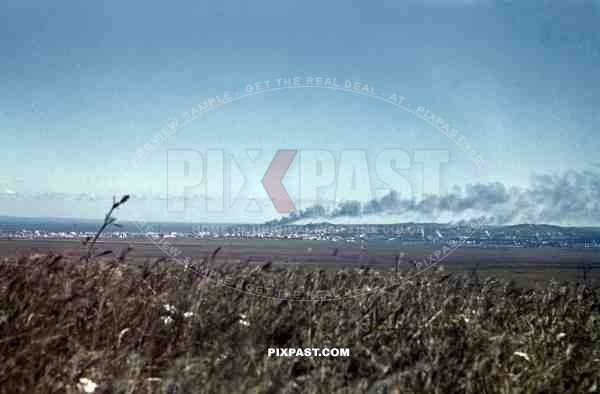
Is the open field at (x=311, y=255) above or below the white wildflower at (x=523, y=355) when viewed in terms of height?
above

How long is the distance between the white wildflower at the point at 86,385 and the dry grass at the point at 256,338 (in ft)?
0.19

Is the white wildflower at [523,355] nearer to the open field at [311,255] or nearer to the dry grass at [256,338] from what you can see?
the dry grass at [256,338]

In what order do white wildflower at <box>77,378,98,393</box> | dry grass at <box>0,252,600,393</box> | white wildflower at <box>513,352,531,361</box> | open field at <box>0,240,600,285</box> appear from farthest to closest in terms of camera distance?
open field at <box>0,240,600,285</box>
white wildflower at <box>513,352,531,361</box>
dry grass at <box>0,252,600,393</box>
white wildflower at <box>77,378,98,393</box>

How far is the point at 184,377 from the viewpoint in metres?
4.50

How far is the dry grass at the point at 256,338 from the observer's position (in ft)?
15.1

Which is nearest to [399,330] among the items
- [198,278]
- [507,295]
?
[198,278]

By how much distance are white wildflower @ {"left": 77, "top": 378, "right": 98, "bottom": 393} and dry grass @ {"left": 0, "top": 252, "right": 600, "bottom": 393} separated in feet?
0.19

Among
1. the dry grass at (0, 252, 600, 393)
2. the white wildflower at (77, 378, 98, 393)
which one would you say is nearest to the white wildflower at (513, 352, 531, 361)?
the dry grass at (0, 252, 600, 393)

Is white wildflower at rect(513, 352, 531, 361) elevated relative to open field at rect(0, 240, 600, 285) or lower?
lower

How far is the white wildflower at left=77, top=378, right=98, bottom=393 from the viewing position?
4266 millimetres

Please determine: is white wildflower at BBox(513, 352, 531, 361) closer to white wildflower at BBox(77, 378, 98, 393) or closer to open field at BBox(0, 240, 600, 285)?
white wildflower at BBox(77, 378, 98, 393)

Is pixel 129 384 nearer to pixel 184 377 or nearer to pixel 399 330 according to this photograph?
pixel 184 377

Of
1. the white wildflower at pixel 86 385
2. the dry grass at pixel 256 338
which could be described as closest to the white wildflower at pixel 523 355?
the dry grass at pixel 256 338

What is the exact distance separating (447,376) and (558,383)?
1.16m
